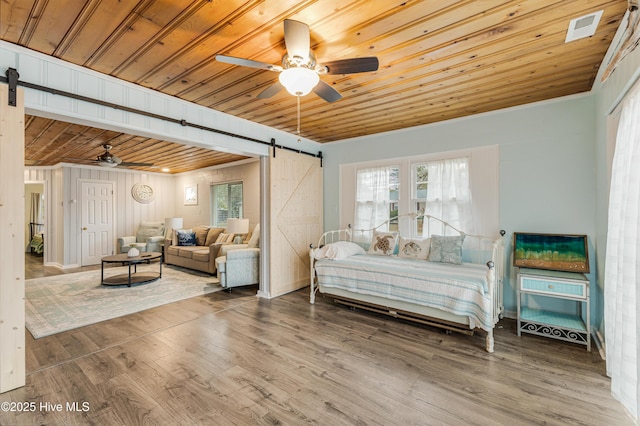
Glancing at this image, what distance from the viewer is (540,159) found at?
11.3 ft

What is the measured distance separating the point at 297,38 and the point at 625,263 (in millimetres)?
2702

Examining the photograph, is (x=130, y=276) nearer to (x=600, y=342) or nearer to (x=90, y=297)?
(x=90, y=297)

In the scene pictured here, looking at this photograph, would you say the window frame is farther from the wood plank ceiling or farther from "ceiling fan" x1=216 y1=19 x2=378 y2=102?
"ceiling fan" x1=216 y1=19 x2=378 y2=102

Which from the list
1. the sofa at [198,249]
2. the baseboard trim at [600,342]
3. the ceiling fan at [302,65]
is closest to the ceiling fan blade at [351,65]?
the ceiling fan at [302,65]

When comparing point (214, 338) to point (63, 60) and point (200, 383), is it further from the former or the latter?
point (63, 60)

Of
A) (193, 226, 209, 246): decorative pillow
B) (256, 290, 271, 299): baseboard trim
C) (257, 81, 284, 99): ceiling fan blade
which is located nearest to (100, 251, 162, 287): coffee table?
(193, 226, 209, 246): decorative pillow

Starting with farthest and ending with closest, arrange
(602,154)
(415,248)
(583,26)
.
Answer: (415,248) < (602,154) < (583,26)

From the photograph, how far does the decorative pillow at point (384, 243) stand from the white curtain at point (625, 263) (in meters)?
2.36

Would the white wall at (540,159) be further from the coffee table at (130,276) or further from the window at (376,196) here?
the coffee table at (130,276)

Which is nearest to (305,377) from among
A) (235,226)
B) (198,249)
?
(235,226)

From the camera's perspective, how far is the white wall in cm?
319

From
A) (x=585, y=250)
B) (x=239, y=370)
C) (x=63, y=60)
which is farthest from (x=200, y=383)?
(x=585, y=250)

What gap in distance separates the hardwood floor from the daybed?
10.4 inches

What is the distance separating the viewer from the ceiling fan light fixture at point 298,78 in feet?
6.48
